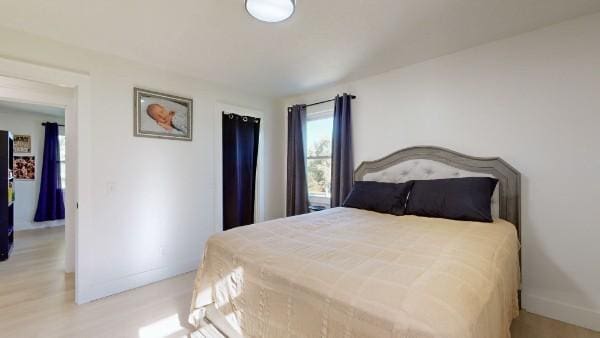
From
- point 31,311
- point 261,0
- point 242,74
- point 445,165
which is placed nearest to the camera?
point 261,0

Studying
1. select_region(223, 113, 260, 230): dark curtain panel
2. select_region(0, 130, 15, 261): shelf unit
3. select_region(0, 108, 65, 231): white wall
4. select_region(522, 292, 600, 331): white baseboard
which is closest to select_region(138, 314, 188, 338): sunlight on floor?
select_region(223, 113, 260, 230): dark curtain panel

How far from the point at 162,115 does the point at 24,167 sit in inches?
177

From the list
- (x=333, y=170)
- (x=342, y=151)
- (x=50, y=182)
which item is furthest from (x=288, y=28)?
(x=50, y=182)

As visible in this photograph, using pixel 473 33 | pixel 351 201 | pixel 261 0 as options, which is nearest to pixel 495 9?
pixel 473 33

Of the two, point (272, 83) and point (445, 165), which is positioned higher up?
point (272, 83)

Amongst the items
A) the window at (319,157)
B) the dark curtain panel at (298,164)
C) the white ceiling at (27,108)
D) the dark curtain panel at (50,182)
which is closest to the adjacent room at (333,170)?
the window at (319,157)

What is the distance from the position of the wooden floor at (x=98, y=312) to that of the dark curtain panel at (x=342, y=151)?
1953 millimetres

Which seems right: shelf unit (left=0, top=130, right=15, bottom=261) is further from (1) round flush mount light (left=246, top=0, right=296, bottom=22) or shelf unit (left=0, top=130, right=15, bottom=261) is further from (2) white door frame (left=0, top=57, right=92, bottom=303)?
(1) round flush mount light (left=246, top=0, right=296, bottom=22)

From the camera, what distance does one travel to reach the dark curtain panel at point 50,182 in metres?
5.16

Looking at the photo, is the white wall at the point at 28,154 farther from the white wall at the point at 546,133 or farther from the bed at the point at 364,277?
the white wall at the point at 546,133

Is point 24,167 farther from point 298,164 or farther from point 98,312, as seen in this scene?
point 298,164

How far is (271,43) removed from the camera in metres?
2.31

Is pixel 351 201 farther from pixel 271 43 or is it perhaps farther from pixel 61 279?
pixel 61 279

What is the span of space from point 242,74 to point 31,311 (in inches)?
116
